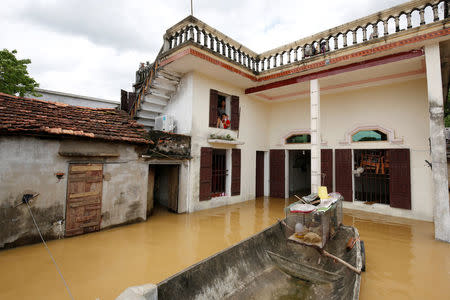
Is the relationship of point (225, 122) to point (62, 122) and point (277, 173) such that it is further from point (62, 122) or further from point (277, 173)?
point (62, 122)

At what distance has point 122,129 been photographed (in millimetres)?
6625

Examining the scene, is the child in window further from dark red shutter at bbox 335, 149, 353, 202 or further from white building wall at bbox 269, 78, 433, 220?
dark red shutter at bbox 335, 149, 353, 202

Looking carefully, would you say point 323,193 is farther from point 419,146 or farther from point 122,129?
point 122,129

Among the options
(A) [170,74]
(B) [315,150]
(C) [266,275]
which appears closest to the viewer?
(C) [266,275]

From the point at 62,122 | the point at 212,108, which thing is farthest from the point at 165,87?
the point at 62,122

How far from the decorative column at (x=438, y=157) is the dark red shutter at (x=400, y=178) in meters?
2.16

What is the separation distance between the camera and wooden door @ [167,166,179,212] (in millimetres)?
7840

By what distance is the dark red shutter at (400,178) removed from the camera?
24.8ft

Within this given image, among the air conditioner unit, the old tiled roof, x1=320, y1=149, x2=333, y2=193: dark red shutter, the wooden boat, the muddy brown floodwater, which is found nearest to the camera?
the wooden boat

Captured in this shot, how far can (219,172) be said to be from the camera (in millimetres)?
9281

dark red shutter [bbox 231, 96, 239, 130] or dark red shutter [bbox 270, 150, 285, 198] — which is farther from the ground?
dark red shutter [bbox 231, 96, 239, 130]

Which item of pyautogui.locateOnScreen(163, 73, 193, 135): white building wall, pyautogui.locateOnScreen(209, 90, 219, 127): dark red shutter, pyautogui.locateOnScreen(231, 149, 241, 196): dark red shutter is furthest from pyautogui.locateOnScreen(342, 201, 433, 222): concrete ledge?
pyautogui.locateOnScreen(163, 73, 193, 135): white building wall

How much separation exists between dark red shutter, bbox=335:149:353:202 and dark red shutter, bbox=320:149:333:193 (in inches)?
11.1

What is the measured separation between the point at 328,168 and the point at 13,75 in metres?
15.6
